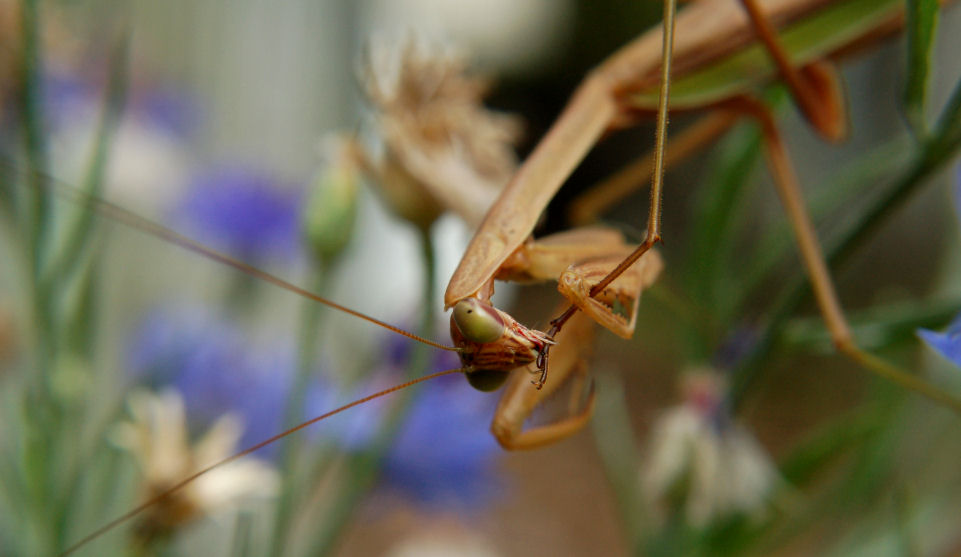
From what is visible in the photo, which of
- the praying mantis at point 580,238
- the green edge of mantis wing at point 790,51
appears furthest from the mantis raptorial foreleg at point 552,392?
the green edge of mantis wing at point 790,51

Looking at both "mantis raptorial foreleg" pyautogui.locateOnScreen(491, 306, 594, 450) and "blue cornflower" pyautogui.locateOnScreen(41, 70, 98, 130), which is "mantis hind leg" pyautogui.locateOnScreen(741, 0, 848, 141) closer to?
"mantis raptorial foreleg" pyautogui.locateOnScreen(491, 306, 594, 450)

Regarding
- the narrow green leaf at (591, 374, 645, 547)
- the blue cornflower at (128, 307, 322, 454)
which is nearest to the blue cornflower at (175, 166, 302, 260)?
the blue cornflower at (128, 307, 322, 454)

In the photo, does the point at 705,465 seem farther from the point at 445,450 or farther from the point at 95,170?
the point at 95,170

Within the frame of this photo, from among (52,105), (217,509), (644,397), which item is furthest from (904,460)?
(644,397)

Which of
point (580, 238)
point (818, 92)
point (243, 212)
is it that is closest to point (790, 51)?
point (818, 92)

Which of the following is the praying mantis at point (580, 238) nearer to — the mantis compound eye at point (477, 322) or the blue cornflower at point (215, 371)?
the mantis compound eye at point (477, 322)

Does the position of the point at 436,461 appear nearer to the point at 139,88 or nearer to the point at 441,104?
the point at 441,104

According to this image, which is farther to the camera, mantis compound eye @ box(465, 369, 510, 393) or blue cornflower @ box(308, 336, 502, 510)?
blue cornflower @ box(308, 336, 502, 510)
